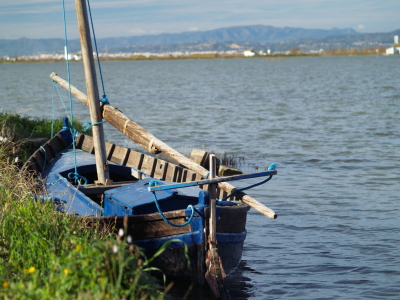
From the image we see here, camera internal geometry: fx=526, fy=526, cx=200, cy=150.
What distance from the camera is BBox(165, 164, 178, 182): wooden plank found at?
380 inches

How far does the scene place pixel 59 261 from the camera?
177 inches

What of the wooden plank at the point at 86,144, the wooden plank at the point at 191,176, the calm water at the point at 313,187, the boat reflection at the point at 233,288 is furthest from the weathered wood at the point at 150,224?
the wooden plank at the point at 86,144

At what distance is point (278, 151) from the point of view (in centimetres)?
1936

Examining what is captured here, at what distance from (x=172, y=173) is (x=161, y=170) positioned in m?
0.45

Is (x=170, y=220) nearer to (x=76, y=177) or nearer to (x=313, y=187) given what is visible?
(x=76, y=177)

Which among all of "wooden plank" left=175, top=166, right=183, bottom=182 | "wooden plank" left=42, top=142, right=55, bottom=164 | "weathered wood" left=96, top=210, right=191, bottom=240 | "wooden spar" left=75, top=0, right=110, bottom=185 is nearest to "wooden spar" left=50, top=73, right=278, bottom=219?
"wooden spar" left=75, top=0, right=110, bottom=185

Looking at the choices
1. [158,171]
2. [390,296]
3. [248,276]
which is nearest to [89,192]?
[158,171]

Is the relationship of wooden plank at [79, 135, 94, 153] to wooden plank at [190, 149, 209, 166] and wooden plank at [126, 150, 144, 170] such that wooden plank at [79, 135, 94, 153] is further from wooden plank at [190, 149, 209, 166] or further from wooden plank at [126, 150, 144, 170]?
wooden plank at [190, 149, 209, 166]

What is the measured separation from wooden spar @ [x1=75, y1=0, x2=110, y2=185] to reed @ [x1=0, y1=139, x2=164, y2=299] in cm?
203

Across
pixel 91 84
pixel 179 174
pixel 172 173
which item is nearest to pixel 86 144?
pixel 172 173

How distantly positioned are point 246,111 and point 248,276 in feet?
78.3

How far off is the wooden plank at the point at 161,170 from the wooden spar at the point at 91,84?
1.45 metres

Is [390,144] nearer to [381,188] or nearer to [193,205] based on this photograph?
[381,188]

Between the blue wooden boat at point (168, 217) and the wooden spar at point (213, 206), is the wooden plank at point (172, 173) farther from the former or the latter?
the wooden spar at point (213, 206)
